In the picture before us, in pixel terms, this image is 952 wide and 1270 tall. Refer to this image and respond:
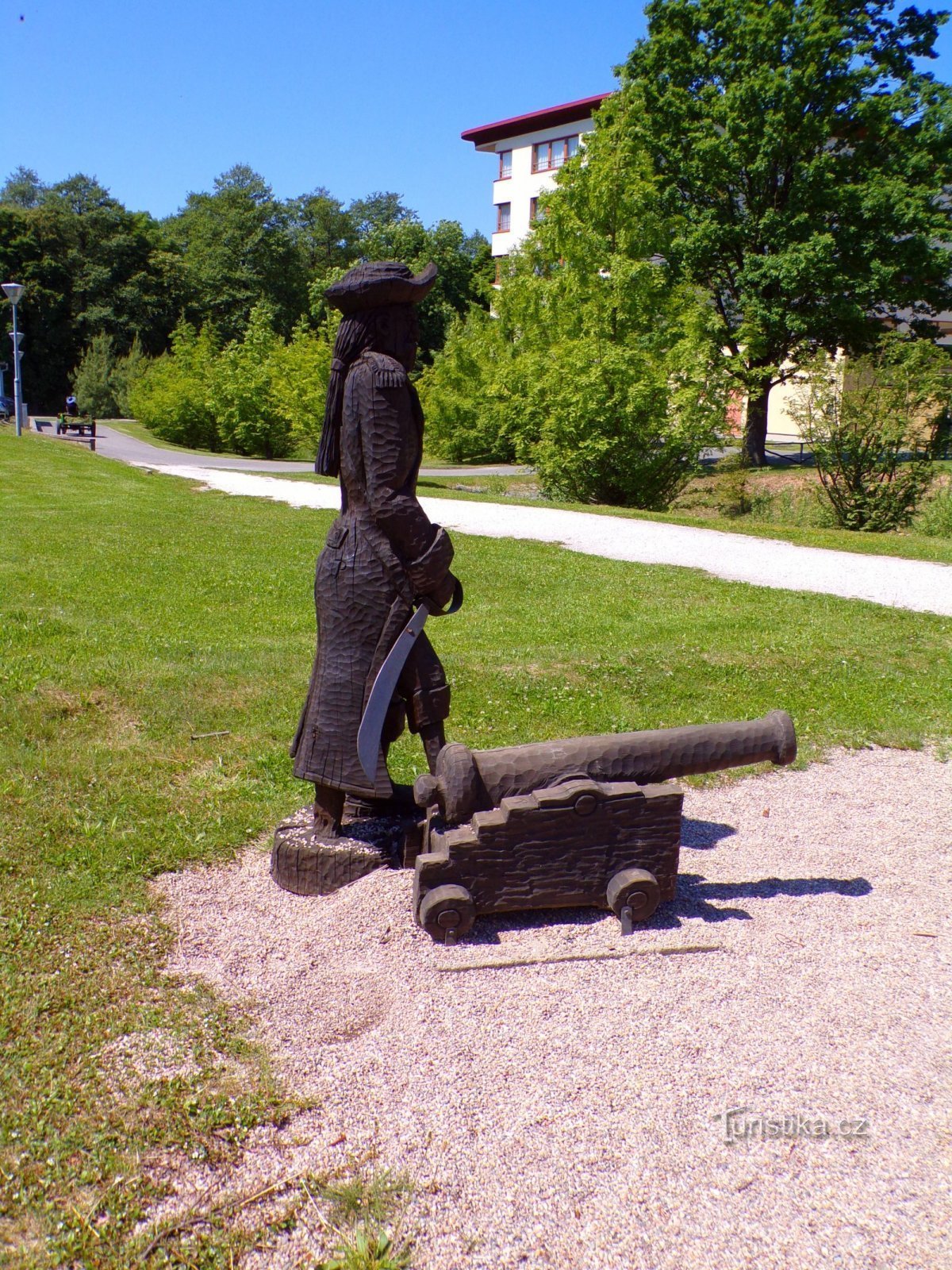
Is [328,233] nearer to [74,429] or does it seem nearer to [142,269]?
[142,269]

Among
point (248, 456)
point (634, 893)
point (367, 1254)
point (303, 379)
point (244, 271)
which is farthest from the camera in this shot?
point (244, 271)

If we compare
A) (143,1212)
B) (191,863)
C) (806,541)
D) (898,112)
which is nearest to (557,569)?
(806,541)

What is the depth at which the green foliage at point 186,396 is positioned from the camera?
3594 cm

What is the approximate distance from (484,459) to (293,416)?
9771mm

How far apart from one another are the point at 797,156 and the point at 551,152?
21036mm

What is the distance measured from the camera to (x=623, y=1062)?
133 inches

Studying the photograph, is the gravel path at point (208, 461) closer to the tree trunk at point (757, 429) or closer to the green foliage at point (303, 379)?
the green foliage at point (303, 379)

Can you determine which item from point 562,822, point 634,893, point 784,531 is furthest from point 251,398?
point 634,893

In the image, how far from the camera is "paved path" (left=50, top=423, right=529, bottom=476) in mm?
29125

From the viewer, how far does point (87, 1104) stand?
3.16 m

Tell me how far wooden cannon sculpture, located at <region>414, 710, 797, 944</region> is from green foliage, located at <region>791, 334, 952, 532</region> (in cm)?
1441

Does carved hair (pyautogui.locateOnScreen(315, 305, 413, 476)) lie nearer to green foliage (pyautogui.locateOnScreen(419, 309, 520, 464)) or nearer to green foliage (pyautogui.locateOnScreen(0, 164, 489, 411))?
green foliage (pyautogui.locateOnScreen(419, 309, 520, 464))

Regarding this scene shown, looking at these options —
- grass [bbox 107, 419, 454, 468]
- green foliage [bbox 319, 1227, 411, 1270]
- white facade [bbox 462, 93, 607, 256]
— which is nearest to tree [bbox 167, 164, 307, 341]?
white facade [bbox 462, 93, 607, 256]

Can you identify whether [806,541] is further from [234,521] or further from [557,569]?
[234,521]
